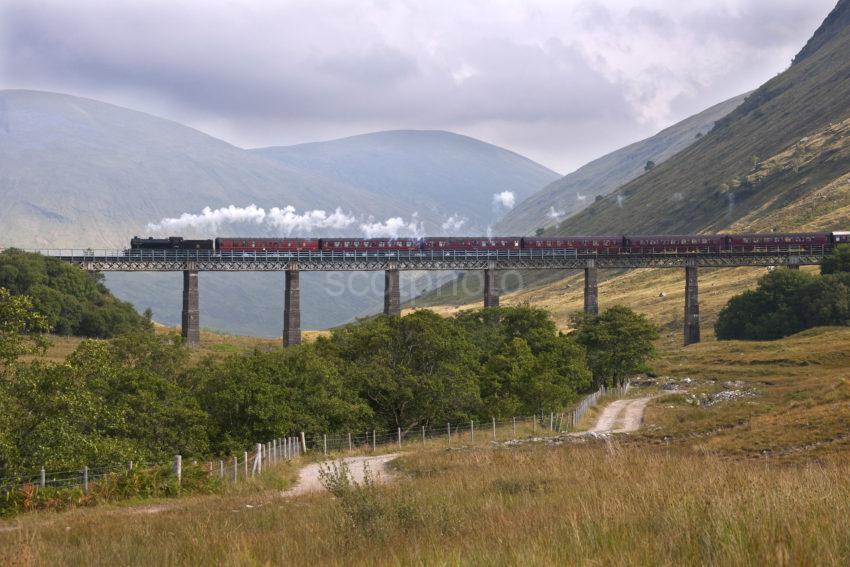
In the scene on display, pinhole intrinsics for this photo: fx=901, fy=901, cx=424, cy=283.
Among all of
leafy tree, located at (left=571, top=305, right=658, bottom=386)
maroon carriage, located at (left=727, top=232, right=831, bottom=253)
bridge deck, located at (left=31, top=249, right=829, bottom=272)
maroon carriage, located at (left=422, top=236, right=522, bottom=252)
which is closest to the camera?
leafy tree, located at (left=571, top=305, right=658, bottom=386)

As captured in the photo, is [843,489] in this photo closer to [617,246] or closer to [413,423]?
[413,423]

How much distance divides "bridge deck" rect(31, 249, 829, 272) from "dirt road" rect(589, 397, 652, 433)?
47.2m

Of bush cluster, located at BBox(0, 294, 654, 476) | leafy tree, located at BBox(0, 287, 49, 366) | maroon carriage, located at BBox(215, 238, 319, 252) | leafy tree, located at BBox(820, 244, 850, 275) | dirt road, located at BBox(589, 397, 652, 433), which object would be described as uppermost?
maroon carriage, located at BBox(215, 238, 319, 252)

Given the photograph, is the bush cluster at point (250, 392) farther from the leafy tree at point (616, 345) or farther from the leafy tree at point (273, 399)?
the leafy tree at point (616, 345)

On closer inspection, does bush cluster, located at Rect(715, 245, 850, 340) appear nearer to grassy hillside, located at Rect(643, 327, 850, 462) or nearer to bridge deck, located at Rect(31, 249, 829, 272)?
grassy hillside, located at Rect(643, 327, 850, 462)

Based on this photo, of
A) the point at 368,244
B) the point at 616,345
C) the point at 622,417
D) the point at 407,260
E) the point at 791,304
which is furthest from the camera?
the point at 368,244

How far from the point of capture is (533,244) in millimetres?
121812

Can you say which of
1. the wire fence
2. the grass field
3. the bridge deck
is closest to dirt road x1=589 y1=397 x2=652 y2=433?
the wire fence

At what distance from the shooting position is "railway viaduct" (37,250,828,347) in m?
112

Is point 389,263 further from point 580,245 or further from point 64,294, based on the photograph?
point 64,294

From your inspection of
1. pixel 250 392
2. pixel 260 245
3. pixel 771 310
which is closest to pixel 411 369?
pixel 250 392

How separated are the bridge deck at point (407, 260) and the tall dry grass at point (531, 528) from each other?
94.8 meters

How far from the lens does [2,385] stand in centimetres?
2806

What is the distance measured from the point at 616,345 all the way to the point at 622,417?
31.7 metres
